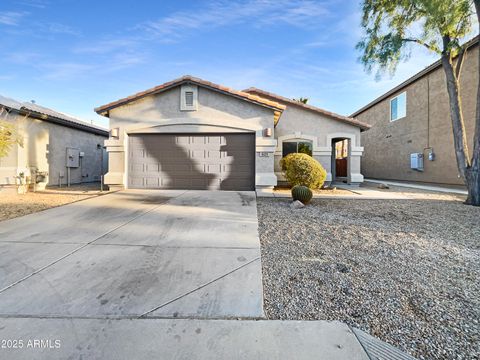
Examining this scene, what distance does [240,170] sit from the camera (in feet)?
30.5

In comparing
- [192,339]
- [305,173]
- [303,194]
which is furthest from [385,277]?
[305,173]

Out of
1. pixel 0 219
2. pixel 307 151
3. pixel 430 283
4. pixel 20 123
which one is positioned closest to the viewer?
pixel 430 283

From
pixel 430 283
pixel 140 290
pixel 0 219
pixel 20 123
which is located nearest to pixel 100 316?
pixel 140 290

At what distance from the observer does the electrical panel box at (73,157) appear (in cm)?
1166

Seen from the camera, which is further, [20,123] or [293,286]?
[20,123]

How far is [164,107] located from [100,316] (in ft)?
28.6

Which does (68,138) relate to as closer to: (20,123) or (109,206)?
(20,123)

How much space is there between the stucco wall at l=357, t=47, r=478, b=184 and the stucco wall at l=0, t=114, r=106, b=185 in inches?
799

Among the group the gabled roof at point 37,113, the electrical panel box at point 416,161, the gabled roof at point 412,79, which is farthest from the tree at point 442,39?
the gabled roof at point 37,113

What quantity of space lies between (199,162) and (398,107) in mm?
15686

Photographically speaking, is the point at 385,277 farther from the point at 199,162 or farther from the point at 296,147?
the point at 296,147

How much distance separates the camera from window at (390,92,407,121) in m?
15.2

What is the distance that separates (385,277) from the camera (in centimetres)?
265

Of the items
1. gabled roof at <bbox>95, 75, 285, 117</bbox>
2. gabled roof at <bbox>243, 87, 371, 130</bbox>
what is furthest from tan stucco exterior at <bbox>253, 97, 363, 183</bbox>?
gabled roof at <bbox>95, 75, 285, 117</bbox>
